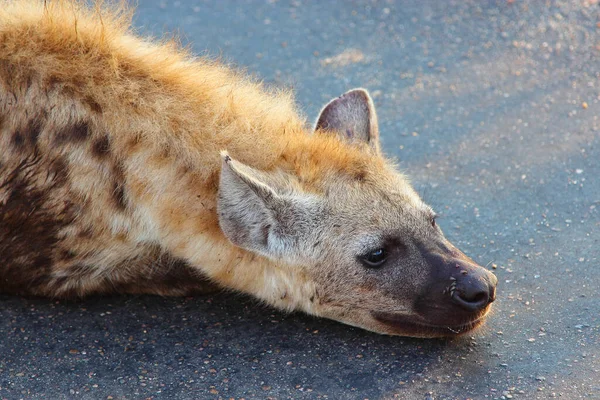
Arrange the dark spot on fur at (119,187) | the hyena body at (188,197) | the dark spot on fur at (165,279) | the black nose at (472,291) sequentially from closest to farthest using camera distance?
1. the black nose at (472,291)
2. the hyena body at (188,197)
3. the dark spot on fur at (119,187)
4. the dark spot on fur at (165,279)

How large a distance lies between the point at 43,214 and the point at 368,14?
2.61 metres

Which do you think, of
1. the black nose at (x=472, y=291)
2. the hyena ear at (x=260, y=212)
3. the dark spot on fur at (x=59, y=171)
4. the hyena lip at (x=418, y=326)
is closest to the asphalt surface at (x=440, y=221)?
the hyena lip at (x=418, y=326)

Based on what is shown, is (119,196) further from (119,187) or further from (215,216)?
(215,216)

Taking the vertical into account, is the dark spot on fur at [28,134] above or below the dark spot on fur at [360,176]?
below

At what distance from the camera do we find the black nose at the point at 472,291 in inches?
94.9

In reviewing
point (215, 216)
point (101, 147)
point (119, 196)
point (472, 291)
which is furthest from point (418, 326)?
point (101, 147)

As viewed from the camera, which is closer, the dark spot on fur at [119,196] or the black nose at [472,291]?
the black nose at [472,291]

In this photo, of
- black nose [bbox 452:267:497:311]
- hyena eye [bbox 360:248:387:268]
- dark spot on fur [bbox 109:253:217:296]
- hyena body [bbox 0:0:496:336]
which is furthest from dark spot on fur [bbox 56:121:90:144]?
black nose [bbox 452:267:497:311]

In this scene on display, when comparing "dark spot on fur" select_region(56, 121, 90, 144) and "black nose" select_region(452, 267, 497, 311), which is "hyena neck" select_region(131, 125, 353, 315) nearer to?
"dark spot on fur" select_region(56, 121, 90, 144)

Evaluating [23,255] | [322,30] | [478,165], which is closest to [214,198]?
[23,255]

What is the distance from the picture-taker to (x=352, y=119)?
2850 mm

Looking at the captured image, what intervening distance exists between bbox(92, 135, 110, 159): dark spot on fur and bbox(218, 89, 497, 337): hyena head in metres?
0.42

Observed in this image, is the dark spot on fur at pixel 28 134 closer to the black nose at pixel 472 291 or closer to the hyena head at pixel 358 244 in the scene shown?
the hyena head at pixel 358 244

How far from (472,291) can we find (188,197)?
0.86m
